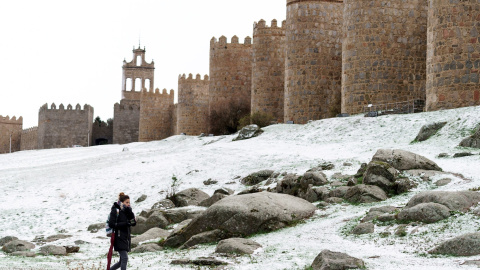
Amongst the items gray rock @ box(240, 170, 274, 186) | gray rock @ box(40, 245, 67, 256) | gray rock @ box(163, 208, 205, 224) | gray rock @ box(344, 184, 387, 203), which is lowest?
gray rock @ box(40, 245, 67, 256)

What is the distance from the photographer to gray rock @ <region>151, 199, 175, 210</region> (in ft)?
63.3

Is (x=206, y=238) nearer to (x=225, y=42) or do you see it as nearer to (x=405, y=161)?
(x=405, y=161)

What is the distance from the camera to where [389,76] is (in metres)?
27.8

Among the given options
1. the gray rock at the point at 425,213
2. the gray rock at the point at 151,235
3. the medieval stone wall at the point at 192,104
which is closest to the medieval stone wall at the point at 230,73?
the medieval stone wall at the point at 192,104

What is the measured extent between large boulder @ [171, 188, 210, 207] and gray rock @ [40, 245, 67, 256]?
4789mm

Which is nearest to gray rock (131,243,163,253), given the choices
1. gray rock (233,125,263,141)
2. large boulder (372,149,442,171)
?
large boulder (372,149,442,171)

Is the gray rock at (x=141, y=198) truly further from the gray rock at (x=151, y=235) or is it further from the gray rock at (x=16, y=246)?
the gray rock at (x=16, y=246)

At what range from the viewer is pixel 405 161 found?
1748 cm

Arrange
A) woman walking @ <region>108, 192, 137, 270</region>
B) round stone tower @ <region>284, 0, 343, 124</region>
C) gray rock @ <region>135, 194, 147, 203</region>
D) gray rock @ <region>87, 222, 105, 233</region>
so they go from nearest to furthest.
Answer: woman walking @ <region>108, 192, 137, 270</region>
gray rock @ <region>87, 222, 105, 233</region>
gray rock @ <region>135, 194, 147, 203</region>
round stone tower @ <region>284, 0, 343, 124</region>

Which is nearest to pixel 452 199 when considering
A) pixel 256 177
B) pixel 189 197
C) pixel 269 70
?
pixel 256 177

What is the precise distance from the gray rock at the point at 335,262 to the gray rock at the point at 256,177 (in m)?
9.54

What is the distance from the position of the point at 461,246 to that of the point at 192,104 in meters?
38.8

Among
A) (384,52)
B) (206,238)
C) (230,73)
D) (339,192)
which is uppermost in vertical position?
(230,73)

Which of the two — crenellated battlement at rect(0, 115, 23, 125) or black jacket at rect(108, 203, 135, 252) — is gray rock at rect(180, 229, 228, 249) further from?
crenellated battlement at rect(0, 115, 23, 125)
